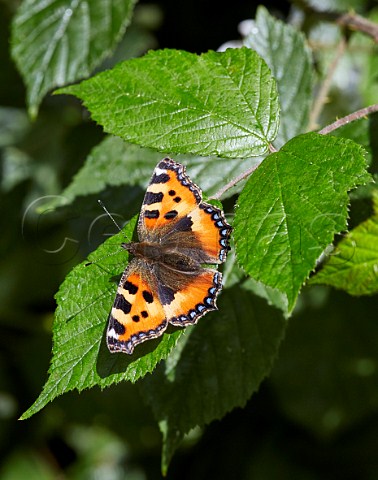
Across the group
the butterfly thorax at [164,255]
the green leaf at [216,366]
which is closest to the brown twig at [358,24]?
the green leaf at [216,366]

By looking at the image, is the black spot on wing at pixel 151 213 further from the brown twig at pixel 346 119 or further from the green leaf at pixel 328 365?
the green leaf at pixel 328 365

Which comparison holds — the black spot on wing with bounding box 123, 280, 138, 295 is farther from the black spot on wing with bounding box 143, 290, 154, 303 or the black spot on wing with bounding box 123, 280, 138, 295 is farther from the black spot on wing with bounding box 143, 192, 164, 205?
the black spot on wing with bounding box 143, 192, 164, 205

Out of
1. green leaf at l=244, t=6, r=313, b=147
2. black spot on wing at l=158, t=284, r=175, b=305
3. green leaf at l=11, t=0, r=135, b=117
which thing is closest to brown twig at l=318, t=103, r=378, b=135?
black spot on wing at l=158, t=284, r=175, b=305

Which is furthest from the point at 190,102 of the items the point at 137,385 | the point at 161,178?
the point at 137,385

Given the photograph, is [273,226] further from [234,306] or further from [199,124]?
[234,306]

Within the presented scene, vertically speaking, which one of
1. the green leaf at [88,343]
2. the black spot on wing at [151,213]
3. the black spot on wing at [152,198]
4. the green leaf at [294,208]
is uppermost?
the green leaf at [294,208]
